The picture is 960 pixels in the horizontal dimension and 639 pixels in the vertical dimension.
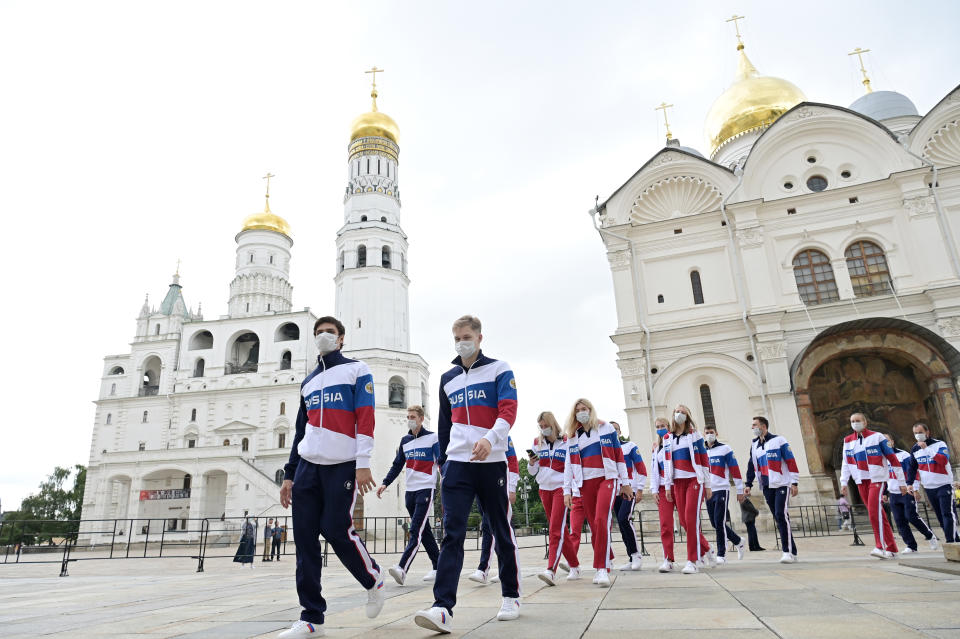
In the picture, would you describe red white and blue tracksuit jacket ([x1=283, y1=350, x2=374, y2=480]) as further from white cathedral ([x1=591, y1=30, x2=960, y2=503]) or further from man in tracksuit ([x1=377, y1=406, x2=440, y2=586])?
white cathedral ([x1=591, y1=30, x2=960, y2=503])

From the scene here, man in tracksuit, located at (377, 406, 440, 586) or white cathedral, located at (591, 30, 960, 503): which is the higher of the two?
white cathedral, located at (591, 30, 960, 503)

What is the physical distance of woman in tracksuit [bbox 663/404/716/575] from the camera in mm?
7438

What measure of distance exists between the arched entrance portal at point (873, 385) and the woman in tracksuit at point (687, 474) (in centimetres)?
1337

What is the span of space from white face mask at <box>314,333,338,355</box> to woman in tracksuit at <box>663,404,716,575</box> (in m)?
4.73

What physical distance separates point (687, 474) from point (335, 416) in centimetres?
497

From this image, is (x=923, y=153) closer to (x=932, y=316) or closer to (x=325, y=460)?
(x=932, y=316)

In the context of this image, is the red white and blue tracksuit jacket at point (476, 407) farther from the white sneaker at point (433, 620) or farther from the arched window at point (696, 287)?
the arched window at point (696, 287)

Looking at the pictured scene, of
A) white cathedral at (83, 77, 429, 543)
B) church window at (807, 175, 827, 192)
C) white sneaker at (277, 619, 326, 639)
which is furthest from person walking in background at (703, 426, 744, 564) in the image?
white cathedral at (83, 77, 429, 543)

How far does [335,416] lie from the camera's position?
4289 millimetres

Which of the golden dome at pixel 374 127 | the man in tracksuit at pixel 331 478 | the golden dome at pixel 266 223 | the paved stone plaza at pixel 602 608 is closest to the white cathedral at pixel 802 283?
the paved stone plaza at pixel 602 608

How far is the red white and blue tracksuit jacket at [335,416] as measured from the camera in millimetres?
4164

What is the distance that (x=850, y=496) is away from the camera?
20.1 metres

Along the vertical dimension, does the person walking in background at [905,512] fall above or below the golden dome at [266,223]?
below

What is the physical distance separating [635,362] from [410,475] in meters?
16.0
